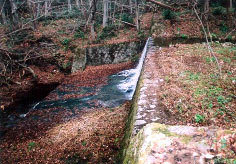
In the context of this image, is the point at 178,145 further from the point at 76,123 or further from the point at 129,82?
the point at 129,82

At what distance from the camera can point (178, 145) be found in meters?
2.75

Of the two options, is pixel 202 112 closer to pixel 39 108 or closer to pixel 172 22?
pixel 39 108

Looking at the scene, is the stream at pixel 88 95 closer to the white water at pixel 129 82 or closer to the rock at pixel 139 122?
the white water at pixel 129 82

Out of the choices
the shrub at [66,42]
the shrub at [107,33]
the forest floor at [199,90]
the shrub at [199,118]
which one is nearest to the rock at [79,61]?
the shrub at [66,42]

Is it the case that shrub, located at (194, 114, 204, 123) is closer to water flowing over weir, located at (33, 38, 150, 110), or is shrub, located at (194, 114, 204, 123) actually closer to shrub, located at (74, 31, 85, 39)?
water flowing over weir, located at (33, 38, 150, 110)

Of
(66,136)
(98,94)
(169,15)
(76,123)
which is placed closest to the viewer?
(66,136)

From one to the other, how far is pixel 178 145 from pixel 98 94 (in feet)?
25.0

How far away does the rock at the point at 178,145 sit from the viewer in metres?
2.53

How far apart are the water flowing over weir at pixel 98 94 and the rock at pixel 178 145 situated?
5.61 metres

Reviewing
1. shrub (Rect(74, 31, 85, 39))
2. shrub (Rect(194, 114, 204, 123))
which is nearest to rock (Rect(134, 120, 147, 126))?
shrub (Rect(194, 114, 204, 123))

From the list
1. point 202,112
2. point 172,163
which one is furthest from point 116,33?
point 172,163

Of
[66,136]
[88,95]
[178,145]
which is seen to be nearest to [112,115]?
[66,136]

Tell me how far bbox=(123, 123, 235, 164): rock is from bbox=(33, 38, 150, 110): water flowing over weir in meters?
5.61

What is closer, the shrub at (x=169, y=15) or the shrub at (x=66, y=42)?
the shrub at (x=66, y=42)
